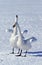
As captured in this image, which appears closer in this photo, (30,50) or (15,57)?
(15,57)

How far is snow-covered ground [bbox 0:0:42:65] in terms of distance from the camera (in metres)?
6.04

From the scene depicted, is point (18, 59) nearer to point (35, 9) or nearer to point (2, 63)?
point (2, 63)

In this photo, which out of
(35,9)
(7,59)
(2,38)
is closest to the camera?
(7,59)

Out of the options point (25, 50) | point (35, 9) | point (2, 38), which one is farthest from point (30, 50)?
point (35, 9)

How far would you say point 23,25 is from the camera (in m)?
9.49

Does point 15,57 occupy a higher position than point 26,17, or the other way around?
point 15,57

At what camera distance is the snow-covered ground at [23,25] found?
6038mm

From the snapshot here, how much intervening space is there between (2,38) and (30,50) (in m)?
1.10

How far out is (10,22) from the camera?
1006 cm

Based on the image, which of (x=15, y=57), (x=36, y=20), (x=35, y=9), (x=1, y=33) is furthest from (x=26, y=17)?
(x=15, y=57)

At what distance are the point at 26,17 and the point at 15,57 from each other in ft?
16.3

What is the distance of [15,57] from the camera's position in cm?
634

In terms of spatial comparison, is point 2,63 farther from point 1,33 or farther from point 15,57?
point 1,33

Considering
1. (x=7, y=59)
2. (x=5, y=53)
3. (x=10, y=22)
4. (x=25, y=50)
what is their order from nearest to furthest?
(x=7, y=59), (x=5, y=53), (x=25, y=50), (x=10, y=22)
